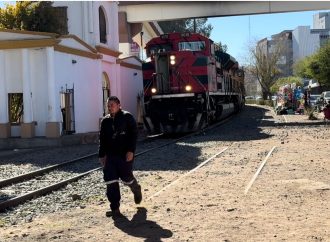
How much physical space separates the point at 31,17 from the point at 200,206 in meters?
19.6

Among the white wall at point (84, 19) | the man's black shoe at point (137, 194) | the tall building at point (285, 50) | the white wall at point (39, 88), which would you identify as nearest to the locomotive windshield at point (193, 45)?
the white wall at point (84, 19)

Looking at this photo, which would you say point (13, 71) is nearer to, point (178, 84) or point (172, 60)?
point (172, 60)

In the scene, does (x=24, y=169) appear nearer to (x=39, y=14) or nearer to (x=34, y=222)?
(x=34, y=222)

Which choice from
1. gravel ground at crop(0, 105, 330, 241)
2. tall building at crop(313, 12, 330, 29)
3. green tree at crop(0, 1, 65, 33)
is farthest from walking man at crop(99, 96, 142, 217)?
tall building at crop(313, 12, 330, 29)

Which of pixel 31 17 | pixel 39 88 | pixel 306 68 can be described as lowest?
pixel 39 88

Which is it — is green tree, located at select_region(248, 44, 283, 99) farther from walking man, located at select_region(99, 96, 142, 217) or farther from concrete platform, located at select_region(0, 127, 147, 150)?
walking man, located at select_region(99, 96, 142, 217)

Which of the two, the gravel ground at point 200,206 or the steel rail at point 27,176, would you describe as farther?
the steel rail at point 27,176

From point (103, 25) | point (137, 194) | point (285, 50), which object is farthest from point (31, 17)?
point (285, 50)

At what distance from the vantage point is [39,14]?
974 inches

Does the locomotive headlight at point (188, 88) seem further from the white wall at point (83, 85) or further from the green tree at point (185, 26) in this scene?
the green tree at point (185, 26)

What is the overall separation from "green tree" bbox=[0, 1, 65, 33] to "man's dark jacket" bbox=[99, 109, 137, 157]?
18.5 m

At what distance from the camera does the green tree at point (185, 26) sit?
61338 mm

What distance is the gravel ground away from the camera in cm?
628

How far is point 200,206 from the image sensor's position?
7.72 meters
